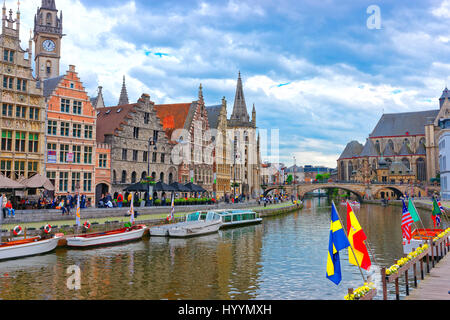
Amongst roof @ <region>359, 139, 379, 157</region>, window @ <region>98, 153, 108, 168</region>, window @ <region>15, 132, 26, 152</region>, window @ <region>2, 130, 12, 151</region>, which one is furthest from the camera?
roof @ <region>359, 139, 379, 157</region>

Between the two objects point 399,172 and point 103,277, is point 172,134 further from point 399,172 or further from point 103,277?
point 399,172

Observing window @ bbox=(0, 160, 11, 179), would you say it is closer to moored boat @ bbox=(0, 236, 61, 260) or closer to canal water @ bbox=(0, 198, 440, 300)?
canal water @ bbox=(0, 198, 440, 300)

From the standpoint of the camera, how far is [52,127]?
128 feet

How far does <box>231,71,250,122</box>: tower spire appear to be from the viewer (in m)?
105

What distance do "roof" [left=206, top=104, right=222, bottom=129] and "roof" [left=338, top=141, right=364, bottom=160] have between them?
8319 cm

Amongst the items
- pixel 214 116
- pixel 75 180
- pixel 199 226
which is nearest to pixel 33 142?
pixel 75 180

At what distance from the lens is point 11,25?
35875 millimetres

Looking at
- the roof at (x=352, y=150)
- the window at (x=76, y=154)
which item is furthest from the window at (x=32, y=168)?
the roof at (x=352, y=150)

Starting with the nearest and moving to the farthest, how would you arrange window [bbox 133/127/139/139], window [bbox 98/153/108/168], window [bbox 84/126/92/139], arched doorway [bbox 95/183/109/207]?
window [bbox 84/126/92/139] < window [bbox 98/153/108/168] < arched doorway [bbox 95/183/109/207] < window [bbox 133/127/139/139]

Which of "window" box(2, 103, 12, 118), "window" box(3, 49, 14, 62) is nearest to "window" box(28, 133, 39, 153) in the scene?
"window" box(2, 103, 12, 118)

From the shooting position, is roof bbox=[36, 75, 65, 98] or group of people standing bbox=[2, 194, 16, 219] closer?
group of people standing bbox=[2, 194, 16, 219]

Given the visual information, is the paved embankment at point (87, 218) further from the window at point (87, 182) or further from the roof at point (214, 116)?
the roof at point (214, 116)

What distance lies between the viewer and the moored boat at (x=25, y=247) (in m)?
20.3
